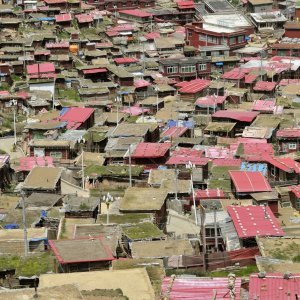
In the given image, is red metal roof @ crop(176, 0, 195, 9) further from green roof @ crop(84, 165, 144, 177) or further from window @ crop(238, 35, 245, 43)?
green roof @ crop(84, 165, 144, 177)

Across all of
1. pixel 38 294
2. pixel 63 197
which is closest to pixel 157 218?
pixel 63 197

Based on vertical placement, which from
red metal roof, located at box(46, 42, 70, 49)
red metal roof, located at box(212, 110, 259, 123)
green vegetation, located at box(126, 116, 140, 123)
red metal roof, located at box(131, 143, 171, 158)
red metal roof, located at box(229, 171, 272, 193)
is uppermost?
red metal roof, located at box(229, 171, 272, 193)

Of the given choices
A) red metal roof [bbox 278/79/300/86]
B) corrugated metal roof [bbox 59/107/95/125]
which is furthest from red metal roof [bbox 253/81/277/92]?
corrugated metal roof [bbox 59/107/95/125]

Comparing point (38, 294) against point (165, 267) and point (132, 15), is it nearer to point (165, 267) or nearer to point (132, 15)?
point (165, 267)

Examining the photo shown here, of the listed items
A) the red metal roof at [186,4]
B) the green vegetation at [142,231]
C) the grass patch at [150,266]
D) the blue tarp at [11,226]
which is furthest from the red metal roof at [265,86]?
the grass patch at [150,266]

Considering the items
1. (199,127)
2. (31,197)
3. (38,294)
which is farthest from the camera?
(199,127)

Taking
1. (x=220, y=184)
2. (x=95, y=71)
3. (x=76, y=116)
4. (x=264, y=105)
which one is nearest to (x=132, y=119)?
(x=76, y=116)

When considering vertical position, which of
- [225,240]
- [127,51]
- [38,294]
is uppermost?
[38,294]
